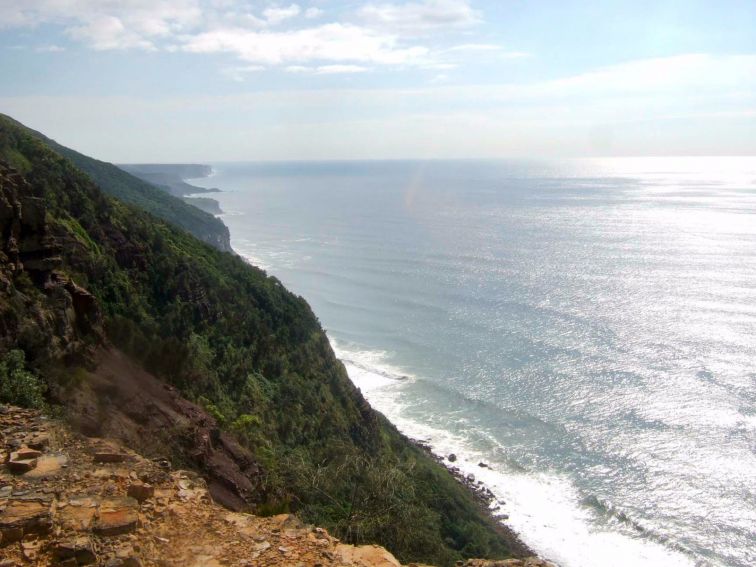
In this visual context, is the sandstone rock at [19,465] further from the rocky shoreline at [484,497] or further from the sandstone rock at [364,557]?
the rocky shoreline at [484,497]

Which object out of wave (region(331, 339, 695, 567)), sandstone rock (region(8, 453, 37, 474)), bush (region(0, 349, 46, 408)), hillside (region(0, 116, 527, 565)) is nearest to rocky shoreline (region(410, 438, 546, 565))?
wave (region(331, 339, 695, 567))

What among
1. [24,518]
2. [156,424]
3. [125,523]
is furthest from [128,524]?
[156,424]

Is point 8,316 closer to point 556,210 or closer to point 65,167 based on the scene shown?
point 65,167

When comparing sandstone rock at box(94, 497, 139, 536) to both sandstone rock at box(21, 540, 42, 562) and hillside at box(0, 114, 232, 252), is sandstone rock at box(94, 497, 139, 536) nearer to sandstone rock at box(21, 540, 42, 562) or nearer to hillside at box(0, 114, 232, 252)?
sandstone rock at box(21, 540, 42, 562)

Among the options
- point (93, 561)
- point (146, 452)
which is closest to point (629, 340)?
point (146, 452)

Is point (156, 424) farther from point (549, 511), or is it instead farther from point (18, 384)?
point (549, 511)
